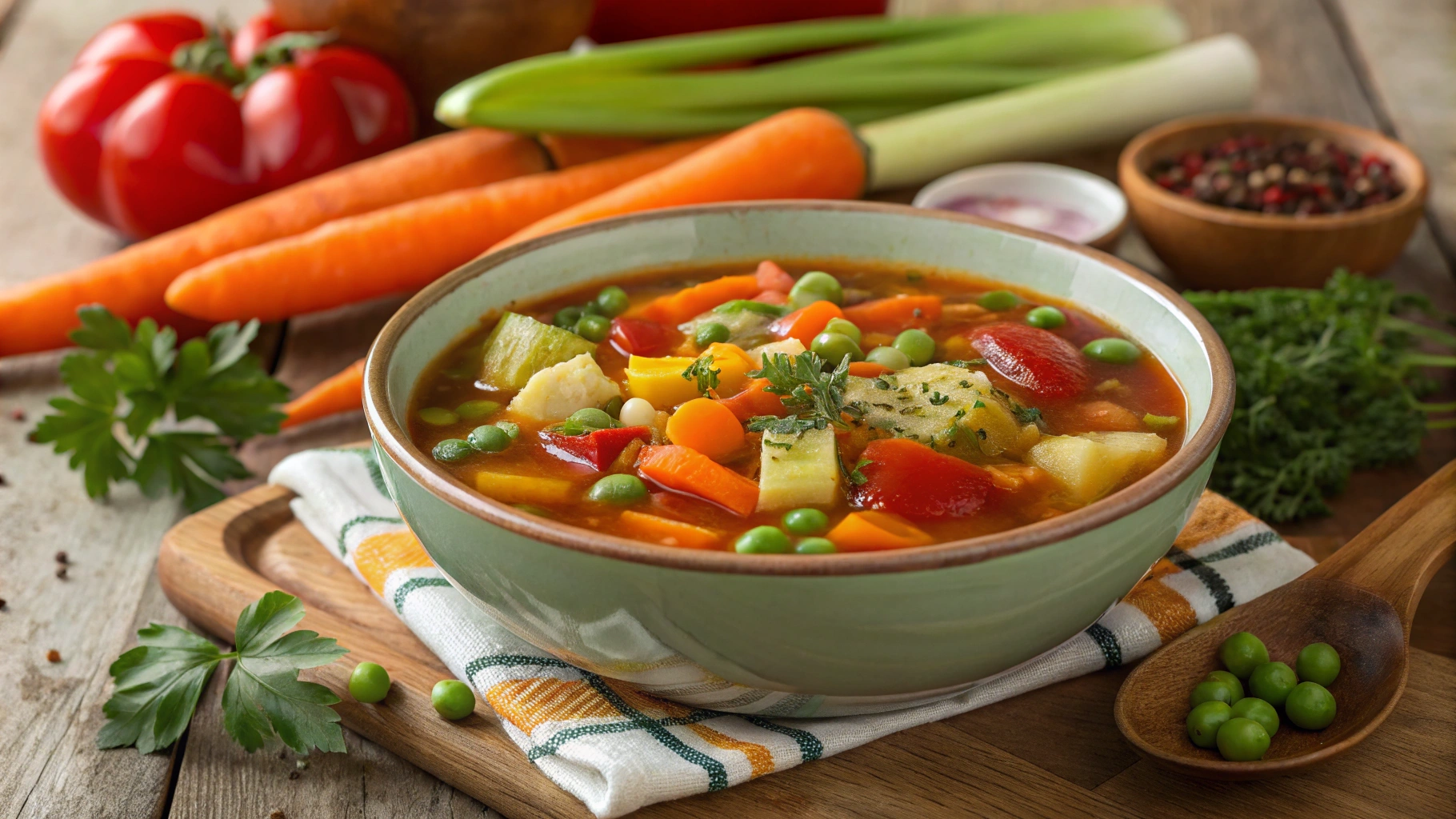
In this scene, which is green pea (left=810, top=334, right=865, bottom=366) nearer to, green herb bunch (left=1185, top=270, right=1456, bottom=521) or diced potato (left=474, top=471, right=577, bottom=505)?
diced potato (left=474, top=471, right=577, bottom=505)

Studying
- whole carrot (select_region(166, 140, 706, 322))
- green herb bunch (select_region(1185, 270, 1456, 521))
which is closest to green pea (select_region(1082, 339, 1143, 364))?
green herb bunch (select_region(1185, 270, 1456, 521))

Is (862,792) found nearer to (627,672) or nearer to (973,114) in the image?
(627,672)

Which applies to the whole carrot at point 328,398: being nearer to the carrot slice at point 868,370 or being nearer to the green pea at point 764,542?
the carrot slice at point 868,370

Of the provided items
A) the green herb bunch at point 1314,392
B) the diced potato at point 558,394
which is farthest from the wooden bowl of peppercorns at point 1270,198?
the diced potato at point 558,394

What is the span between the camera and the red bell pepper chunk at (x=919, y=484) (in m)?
2.62

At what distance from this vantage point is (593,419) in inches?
115

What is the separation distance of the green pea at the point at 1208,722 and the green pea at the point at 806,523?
835 mm

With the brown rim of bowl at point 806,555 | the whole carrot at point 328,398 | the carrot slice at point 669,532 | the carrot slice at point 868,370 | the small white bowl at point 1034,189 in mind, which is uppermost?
the brown rim of bowl at point 806,555

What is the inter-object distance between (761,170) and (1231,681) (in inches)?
118

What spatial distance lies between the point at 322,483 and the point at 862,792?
1770 millimetres

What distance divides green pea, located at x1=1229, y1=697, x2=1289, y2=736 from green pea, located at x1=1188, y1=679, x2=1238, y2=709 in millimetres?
38

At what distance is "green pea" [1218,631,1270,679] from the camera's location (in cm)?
277

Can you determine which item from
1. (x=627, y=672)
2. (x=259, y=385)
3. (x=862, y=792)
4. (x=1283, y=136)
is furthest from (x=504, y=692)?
(x=1283, y=136)

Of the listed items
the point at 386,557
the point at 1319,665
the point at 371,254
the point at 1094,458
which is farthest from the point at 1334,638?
the point at 371,254
